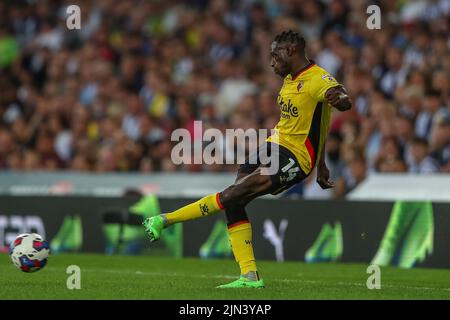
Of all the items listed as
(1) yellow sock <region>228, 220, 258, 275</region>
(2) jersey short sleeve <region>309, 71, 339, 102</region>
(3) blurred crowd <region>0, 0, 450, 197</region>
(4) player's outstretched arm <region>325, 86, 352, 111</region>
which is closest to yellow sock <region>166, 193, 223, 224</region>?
(1) yellow sock <region>228, 220, 258, 275</region>

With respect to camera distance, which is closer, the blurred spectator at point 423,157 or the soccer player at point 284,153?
the soccer player at point 284,153

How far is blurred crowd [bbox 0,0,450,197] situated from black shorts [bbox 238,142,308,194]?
5.19 meters

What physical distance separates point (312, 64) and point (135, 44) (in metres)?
11.9

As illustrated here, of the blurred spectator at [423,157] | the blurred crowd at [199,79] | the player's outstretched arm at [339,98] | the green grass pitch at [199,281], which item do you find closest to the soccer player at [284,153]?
the player's outstretched arm at [339,98]

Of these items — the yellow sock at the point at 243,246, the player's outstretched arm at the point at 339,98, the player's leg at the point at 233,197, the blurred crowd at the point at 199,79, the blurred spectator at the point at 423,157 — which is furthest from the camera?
the blurred crowd at the point at 199,79

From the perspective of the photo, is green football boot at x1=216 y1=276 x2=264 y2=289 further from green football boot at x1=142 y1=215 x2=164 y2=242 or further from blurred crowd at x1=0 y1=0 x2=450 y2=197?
blurred crowd at x1=0 y1=0 x2=450 y2=197

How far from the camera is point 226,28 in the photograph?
2078 centimetres

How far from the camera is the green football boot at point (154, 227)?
33.2 ft

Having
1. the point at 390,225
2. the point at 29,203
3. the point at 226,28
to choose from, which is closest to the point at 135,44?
the point at 226,28

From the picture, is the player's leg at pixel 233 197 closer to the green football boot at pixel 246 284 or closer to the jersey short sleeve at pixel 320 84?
the green football boot at pixel 246 284

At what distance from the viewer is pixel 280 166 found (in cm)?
1035

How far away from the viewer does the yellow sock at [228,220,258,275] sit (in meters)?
10.4

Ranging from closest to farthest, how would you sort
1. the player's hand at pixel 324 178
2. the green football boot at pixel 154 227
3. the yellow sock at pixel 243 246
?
1. the green football boot at pixel 154 227
2. the yellow sock at pixel 243 246
3. the player's hand at pixel 324 178

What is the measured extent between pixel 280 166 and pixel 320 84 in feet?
2.78
